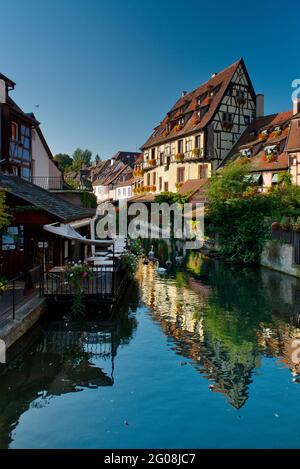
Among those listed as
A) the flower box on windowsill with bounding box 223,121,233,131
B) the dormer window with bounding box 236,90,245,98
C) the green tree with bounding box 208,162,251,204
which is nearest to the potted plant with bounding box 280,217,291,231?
the green tree with bounding box 208,162,251,204

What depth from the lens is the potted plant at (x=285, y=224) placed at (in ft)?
70.2

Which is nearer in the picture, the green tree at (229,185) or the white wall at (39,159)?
the green tree at (229,185)

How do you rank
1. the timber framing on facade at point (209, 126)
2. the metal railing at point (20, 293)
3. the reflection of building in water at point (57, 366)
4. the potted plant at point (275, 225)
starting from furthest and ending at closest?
the timber framing on facade at point (209, 126) → the potted plant at point (275, 225) → the metal railing at point (20, 293) → the reflection of building in water at point (57, 366)

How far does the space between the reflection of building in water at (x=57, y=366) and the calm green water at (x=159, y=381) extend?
22mm

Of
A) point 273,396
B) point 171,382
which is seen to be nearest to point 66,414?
point 171,382

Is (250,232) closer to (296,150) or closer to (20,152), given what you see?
(296,150)

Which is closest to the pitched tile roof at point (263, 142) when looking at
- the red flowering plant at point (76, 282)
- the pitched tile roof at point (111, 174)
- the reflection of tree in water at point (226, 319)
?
the reflection of tree in water at point (226, 319)

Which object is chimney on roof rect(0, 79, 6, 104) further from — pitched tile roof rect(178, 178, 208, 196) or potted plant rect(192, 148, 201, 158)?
potted plant rect(192, 148, 201, 158)

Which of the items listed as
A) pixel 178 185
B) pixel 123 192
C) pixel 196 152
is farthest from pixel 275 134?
pixel 123 192

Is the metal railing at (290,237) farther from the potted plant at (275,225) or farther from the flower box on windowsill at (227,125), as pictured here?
the flower box on windowsill at (227,125)

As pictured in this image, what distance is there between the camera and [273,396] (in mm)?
7891

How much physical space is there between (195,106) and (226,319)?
37.3 m

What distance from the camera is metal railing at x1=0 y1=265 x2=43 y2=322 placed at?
413 inches
